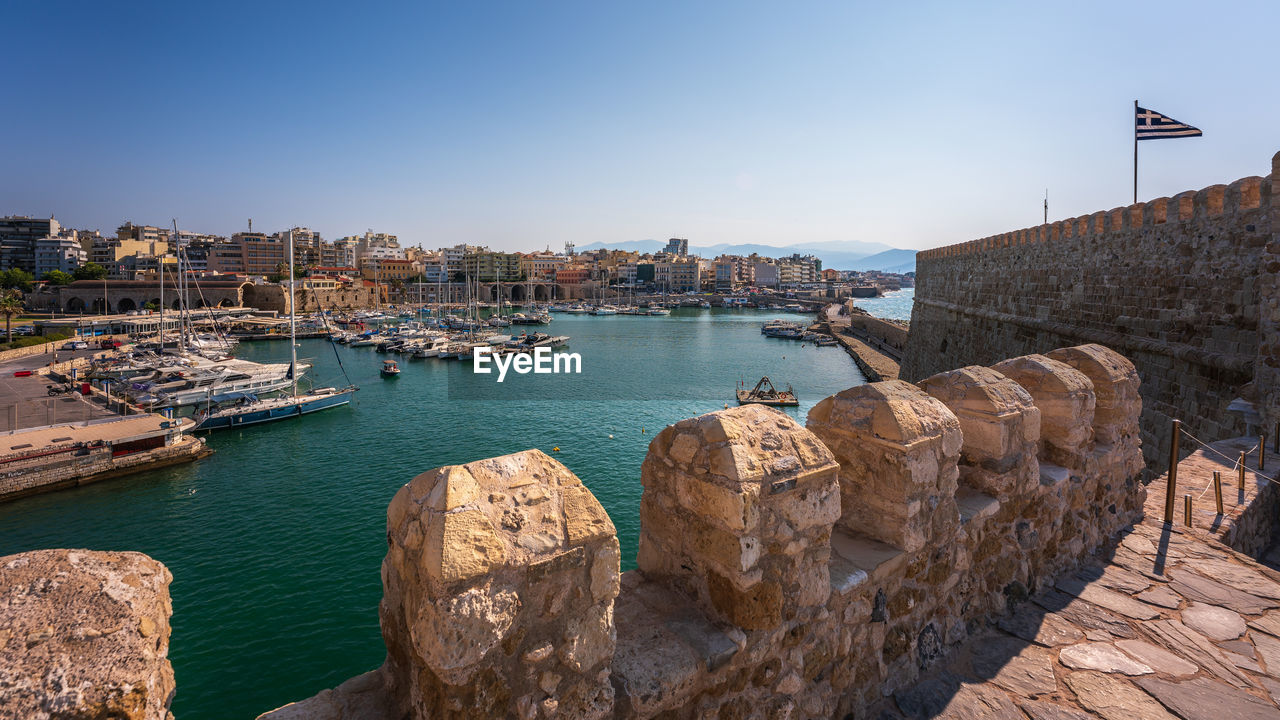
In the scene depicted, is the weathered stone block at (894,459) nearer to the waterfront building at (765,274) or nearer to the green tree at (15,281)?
the green tree at (15,281)

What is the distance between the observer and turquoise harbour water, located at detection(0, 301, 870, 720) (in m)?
11.0

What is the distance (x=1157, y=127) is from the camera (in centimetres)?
1278

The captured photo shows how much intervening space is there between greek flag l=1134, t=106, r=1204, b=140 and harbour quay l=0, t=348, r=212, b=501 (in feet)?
97.8

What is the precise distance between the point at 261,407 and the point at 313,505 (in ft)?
40.8

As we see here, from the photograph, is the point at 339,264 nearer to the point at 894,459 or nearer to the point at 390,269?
the point at 390,269

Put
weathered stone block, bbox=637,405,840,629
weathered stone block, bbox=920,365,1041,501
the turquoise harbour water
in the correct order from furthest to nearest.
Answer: the turquoise harbour water, weathered stone block, bbox=920,365,1041,501, weathered stone block, bbox=637,405,840,629

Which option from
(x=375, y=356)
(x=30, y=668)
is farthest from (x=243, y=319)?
(x=30, y=668)

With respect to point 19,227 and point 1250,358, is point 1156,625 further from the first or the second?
point 19,227

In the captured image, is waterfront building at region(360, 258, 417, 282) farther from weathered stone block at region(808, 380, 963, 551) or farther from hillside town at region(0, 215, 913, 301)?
weathered stone block at region(808, 380, 963, 551)

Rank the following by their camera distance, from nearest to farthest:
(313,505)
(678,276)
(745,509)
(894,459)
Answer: (745,509) → (894,459) → (313,505) → (678,276)

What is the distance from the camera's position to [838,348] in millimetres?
59000

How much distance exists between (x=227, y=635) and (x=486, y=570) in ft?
42.7

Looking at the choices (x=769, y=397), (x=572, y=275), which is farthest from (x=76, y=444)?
(x=572, y=275)

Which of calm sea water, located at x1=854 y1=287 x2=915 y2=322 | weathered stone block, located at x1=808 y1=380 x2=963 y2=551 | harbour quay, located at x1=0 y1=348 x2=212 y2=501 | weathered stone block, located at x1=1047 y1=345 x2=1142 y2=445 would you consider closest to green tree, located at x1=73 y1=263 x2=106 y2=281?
harbour quay, located at x1=0 y1=348 x2=212 y2=501
